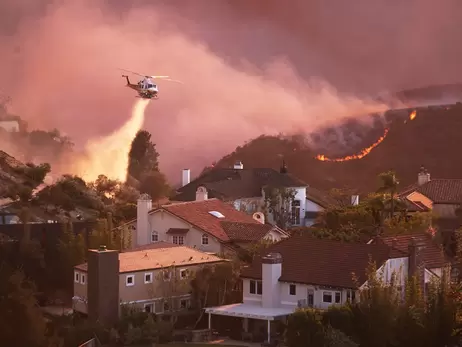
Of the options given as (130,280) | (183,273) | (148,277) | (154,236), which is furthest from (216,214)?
(130,280)

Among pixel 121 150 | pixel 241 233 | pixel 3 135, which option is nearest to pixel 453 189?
pixel 241 233

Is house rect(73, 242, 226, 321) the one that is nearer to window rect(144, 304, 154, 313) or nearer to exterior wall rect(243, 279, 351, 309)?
window rect(144, 304, 154, 313)

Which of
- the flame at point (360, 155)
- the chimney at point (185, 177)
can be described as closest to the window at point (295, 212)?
the chimney at point (185, 177)

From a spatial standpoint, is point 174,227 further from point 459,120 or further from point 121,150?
point 459,120

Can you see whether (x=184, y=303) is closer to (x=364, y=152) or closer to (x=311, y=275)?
(x=311, y=275)

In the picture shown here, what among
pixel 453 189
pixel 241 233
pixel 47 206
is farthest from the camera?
pixel 453 189

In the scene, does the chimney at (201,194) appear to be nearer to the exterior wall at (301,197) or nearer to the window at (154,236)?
the window at (154,236)
